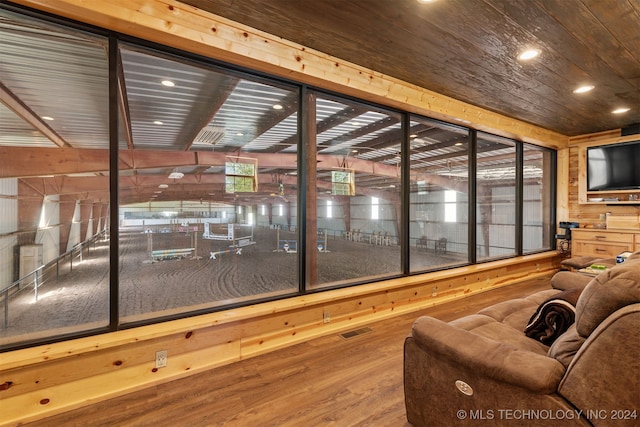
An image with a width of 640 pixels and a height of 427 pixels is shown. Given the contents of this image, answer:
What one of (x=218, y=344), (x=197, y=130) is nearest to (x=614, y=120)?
(x=197, y=130)

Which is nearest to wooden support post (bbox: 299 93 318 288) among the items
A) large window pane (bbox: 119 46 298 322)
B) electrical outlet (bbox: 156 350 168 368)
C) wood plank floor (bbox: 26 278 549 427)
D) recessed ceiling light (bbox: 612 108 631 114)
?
large window pane (bbox: 119 46 298 322)

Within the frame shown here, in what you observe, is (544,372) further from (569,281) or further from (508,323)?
(569,281)

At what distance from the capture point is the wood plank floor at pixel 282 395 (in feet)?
5.72

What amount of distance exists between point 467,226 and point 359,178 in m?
2.11

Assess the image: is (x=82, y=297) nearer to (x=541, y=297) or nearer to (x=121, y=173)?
(x=121, y=173)

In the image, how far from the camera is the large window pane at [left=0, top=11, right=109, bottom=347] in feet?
6.11

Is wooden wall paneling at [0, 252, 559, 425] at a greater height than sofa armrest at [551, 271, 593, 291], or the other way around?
sofa armrest at [551, 271, 593, 291]

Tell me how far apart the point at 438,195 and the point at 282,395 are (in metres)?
4.16

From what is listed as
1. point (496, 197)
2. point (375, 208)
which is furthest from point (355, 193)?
point (496, 197)

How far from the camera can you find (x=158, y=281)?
2506 mm

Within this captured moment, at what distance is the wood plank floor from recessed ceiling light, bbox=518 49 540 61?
299 cm

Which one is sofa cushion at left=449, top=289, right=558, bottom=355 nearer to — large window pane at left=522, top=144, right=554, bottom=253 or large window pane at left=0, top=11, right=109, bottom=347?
large window pane at left=0, top=11, right=109, bottom=347

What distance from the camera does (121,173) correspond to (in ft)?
7.16

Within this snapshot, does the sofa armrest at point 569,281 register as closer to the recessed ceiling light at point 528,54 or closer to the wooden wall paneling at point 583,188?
the recessed ceiling light at point 528,54
